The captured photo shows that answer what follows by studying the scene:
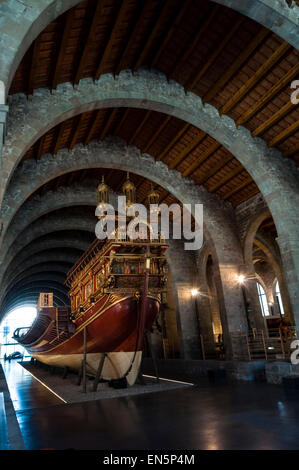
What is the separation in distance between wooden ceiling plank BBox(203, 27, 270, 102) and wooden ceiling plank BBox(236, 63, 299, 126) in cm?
115

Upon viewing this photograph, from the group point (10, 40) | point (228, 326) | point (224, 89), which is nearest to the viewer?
point (10, 40)

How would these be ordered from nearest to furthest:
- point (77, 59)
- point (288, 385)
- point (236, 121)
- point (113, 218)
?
point (288, 385) < point (77, 59) < point (113, 218) < point (236, 121)

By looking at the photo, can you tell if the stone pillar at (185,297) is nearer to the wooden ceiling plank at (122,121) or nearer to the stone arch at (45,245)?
the wooden ceiling plank at (122,121)

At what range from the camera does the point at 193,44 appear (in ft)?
31.4

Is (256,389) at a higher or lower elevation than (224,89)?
lower

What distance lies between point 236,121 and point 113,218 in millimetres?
5547

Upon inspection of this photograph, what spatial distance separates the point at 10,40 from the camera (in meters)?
5.29

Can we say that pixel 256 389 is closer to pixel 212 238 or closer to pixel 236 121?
pixel 212 238

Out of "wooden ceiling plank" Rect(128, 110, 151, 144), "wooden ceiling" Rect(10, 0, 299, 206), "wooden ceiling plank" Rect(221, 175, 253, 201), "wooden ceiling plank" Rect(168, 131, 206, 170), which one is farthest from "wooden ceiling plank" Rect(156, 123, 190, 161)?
"wooden ceiling plank" Rect(221, 175, 253, 201)

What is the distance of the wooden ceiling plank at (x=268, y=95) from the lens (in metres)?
9.35

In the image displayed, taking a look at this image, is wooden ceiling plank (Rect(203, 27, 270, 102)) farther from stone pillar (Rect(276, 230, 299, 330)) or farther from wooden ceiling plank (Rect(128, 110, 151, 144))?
stone pillar (Rect(276, 230, 299, 330))

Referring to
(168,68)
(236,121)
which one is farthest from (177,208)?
(168,68)

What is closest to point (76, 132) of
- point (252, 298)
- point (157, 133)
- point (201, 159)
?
point (157, 133)

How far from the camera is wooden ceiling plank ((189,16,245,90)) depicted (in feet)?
29.0
